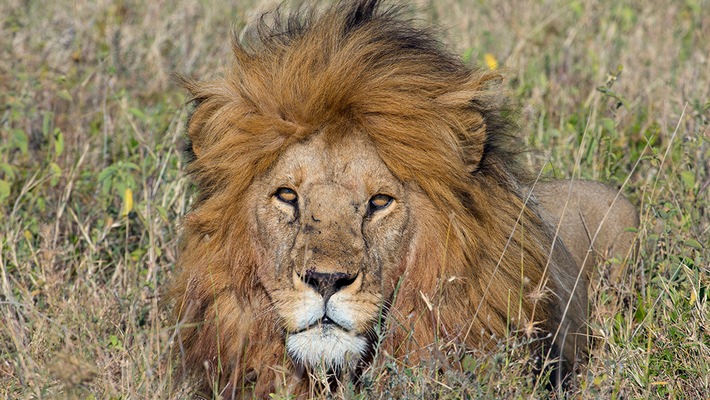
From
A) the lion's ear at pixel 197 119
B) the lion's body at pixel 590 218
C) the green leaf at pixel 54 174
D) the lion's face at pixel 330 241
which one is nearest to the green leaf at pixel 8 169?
the green leaf at pixel 54 174

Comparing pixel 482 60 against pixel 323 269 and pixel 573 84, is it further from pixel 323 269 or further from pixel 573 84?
pixel 323 269

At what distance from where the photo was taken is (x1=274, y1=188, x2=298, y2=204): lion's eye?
Answer: 346 cm

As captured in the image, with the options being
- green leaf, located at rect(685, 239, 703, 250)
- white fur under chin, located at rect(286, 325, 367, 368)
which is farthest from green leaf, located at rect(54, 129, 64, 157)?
green leaf, located at rect(685, 239, 703, 250)

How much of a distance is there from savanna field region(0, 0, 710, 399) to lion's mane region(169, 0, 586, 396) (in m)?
0.18

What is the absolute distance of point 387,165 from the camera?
3471mm

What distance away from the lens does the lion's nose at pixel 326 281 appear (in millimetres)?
3113

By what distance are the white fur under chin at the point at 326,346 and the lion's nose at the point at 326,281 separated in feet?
0.34

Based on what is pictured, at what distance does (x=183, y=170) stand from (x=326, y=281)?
3.73ft

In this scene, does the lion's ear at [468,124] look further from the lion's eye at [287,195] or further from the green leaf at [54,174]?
the green leaf at [54,174]

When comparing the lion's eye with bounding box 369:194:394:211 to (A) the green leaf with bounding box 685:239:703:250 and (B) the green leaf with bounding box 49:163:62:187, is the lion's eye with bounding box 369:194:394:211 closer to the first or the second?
(A) the green leaf with bounding box 685:239:703:250

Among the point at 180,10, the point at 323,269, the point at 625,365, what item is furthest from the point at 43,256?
the point at 180,10

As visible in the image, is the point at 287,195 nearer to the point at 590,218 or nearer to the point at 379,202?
the point at 379,202

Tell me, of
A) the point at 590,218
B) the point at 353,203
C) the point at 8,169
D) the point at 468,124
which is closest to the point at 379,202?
the point at 353,203

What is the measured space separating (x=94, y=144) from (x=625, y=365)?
3407mm
